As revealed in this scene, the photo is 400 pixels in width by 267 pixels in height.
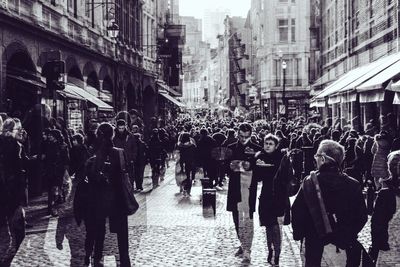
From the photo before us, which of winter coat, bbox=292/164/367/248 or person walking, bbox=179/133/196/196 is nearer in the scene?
winter coat, bbox=292/164/367/248

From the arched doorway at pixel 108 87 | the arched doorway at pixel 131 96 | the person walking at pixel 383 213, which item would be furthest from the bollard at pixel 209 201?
the arched doorway at pixel 131 96

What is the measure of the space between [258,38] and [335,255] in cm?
6840

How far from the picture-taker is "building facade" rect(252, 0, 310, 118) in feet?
218

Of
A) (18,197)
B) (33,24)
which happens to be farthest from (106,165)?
(33,24)

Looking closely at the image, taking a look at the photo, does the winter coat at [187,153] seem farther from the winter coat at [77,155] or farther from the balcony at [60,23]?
→ the balcony at [60,23]

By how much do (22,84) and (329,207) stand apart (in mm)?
15828

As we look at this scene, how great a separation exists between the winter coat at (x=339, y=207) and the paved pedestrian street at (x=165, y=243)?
9.92ft

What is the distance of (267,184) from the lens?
32.4 feet

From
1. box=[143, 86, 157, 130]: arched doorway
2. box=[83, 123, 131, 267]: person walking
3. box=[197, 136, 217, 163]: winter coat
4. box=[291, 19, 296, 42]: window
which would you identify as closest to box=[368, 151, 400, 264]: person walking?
box=[83, 123, 131, 267]: person walking

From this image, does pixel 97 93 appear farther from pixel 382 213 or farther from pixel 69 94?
pixel 382 213

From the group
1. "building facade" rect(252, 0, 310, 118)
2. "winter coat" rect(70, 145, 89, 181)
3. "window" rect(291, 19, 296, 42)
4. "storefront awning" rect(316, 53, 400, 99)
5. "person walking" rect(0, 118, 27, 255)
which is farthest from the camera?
"window" rect(291, 19, 296, 42)

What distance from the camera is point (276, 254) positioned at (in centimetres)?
958

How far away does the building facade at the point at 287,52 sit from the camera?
66375 millimetres

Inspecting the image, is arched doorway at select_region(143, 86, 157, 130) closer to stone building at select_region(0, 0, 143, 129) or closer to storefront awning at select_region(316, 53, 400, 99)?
stone building at select_region(0, 0, 143, 129)
